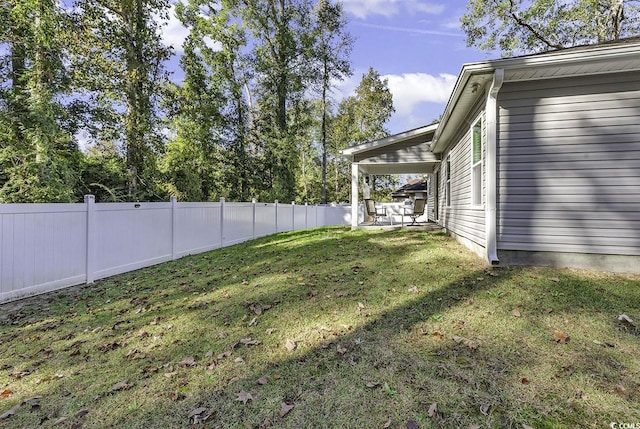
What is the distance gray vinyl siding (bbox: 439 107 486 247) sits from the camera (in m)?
5.92

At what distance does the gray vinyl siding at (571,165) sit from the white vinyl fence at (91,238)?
22.2 ft

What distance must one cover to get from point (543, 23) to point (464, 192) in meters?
14.8

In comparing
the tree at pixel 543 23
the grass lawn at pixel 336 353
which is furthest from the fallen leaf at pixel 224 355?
the tree at pixel 543 23

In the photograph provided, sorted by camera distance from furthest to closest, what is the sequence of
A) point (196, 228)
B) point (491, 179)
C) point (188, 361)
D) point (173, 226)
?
point (196, 228) < point (173, 226) < point (491, 179) < point (188, 361)

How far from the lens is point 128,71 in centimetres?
970

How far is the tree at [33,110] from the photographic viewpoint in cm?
619

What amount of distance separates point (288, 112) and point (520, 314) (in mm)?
19270

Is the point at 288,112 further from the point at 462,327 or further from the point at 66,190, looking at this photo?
the point at 462,327

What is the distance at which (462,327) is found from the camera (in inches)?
132

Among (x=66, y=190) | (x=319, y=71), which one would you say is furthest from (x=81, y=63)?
(x=319, y=71)

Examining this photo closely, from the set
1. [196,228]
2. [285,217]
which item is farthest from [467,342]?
[285,217]

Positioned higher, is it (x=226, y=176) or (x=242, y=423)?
(x=226, y=176)

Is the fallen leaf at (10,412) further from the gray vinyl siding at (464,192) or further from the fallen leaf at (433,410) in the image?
the gray vinyl siding at (464,192)

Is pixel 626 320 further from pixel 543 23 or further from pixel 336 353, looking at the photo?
pixel 543 23
